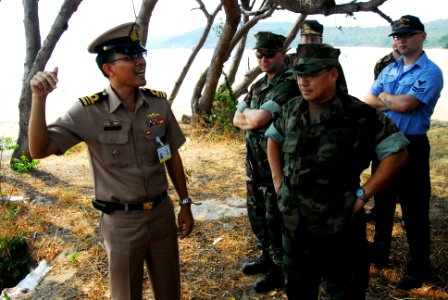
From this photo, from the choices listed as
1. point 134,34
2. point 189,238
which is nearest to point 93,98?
point 134,34

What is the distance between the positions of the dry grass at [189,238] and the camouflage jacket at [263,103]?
3.16ft

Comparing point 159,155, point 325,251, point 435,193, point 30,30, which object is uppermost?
point 30,30

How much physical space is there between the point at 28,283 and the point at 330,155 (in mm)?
2817

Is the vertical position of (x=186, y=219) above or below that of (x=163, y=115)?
below

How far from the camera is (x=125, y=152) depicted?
2.21m

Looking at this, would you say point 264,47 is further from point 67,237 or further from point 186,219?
point 67,237

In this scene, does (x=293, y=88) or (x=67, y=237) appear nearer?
(x=293, y=88)

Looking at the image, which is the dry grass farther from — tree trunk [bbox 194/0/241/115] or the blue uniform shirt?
tree trunk [bbox 194/0/241/115]

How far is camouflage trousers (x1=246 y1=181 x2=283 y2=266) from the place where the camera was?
115 inches

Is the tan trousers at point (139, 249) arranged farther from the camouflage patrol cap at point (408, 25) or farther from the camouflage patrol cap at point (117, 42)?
the camouflage patrol cap at point (408, 25)

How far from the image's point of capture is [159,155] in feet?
7.56

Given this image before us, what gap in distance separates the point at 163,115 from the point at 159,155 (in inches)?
9.8

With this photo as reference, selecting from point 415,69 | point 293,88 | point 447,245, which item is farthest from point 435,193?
point 293,88

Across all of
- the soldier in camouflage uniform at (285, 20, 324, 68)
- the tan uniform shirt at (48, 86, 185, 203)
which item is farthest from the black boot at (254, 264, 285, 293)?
the soldier in camouflage uniform at (285, 20, 324, 68)
